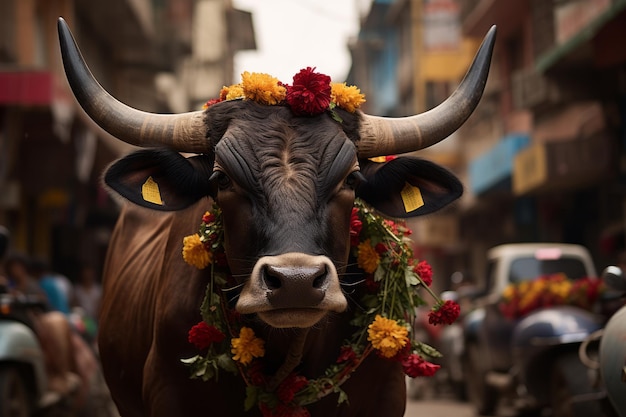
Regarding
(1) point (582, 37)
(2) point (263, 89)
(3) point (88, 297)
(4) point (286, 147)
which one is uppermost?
(1) point (582, 37)

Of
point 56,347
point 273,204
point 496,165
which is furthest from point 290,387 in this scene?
point 496,165

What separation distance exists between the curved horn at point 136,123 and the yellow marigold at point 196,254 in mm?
399

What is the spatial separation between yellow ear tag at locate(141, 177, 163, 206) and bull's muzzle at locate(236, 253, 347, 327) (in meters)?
0.87

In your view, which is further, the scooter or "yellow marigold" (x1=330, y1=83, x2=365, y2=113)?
the scooter

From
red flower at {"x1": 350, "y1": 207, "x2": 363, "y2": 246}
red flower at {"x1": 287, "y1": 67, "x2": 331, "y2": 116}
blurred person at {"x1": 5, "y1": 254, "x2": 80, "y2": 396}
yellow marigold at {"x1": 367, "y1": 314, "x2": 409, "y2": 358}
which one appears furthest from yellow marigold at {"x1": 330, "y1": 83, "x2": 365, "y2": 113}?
blurred person at {"x1": 5, "y1": 254, "x2": 80, "y2": 396}

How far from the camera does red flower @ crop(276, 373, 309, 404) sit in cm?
494

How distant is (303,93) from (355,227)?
689 mm

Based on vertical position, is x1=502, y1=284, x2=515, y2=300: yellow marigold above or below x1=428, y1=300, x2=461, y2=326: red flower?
below

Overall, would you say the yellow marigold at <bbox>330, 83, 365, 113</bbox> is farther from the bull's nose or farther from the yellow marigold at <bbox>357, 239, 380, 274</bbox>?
the bull's nose

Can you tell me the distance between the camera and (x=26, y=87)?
49.2 feet

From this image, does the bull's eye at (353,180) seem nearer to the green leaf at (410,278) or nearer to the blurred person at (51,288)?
the green leaf at (410,278)

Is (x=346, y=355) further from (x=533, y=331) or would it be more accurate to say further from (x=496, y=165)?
(x=496, y=165)

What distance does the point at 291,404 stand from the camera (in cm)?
498

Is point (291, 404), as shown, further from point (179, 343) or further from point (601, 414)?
point (601, 414)
